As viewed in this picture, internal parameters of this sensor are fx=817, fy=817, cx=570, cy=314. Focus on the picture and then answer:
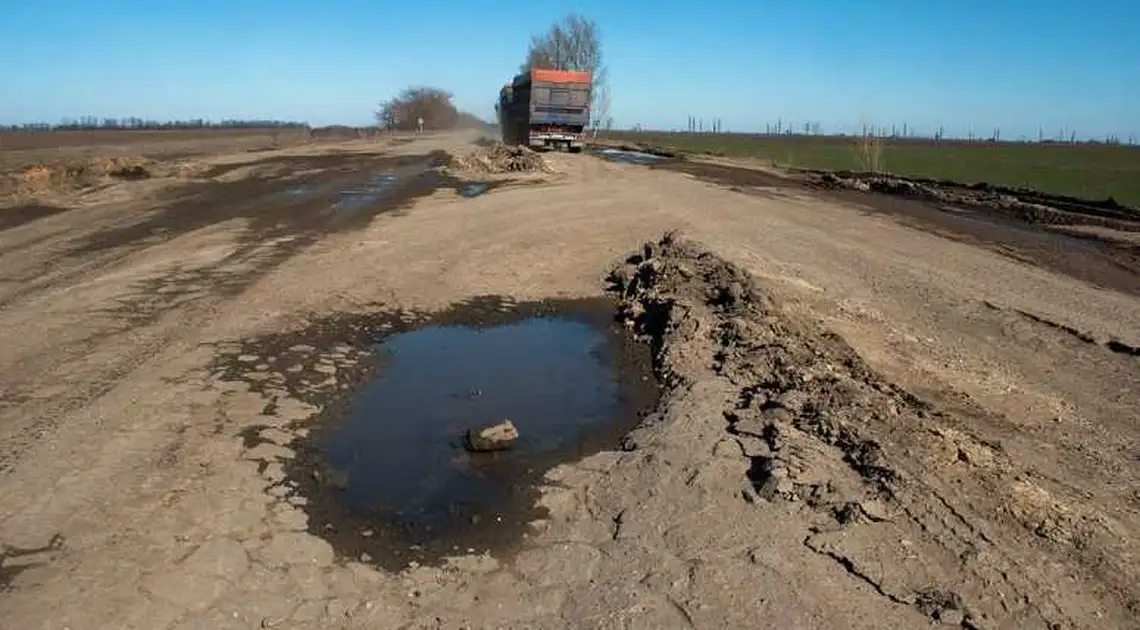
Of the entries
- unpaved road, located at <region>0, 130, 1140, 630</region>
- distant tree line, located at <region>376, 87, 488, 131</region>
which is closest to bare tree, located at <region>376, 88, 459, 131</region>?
distant tree line, located at <region>376, 87, 488, 131</region>

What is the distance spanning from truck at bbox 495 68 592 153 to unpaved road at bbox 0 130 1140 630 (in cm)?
2709

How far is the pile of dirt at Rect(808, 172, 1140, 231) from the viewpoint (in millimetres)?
19094

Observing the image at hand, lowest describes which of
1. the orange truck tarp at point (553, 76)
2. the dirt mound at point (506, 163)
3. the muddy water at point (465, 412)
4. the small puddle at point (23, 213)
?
the muddy water at point (465, 412)

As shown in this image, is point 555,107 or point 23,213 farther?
point 555,107

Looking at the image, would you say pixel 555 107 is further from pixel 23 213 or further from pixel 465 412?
pixel 465 412

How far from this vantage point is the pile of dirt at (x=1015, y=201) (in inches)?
752

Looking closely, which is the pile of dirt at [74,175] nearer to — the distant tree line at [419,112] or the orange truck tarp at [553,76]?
the orange truck tarp at [553,76]

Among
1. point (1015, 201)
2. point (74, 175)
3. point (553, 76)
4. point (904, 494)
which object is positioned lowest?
point (904, 494)

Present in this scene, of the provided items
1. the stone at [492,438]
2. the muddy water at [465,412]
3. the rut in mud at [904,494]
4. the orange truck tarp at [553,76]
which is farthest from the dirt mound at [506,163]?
the stone at [492,438]

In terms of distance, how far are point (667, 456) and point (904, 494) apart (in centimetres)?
152

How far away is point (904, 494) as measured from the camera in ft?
15.1

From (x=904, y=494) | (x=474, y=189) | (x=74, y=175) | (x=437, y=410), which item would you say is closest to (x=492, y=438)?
(x=437, y=410)

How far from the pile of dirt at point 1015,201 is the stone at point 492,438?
17.1 metres

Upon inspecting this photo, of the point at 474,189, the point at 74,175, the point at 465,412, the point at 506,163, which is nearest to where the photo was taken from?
the point at 465,412
